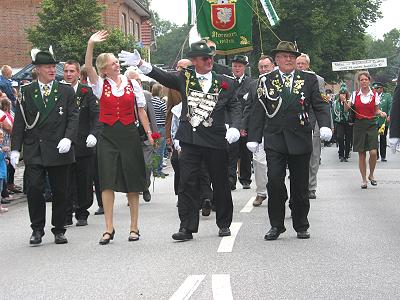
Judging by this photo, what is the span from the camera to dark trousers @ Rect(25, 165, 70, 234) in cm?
960

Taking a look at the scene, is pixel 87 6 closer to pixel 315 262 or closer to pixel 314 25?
pixel 314 25

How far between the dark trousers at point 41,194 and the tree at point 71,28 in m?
27.4

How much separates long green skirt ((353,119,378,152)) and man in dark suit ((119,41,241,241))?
21.4 ft

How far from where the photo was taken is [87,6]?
122 feet

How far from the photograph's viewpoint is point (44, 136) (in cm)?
965

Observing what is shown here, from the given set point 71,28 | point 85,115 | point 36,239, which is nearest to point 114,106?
point 36,239

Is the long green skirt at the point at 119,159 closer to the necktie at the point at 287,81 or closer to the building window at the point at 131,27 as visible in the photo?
the necktie at the point at 287,81

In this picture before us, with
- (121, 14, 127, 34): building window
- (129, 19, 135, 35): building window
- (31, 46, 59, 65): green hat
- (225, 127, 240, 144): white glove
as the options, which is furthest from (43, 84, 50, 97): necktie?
(129, 19, 135, 35): building window

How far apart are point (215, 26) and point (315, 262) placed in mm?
13874

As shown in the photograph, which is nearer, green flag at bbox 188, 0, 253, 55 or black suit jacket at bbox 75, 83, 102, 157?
black suit jacket at bbox 75, 83, 102, 157

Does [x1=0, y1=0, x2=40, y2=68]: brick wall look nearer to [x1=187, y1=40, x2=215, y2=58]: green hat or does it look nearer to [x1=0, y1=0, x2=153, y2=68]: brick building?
[x1=0, y1=0, x2=153, y2=68]: brick building

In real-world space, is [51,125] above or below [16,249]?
above

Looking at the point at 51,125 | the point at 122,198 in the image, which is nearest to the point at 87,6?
the point at 122,198

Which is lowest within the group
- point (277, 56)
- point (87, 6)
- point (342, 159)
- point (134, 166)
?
point (342, 159)
